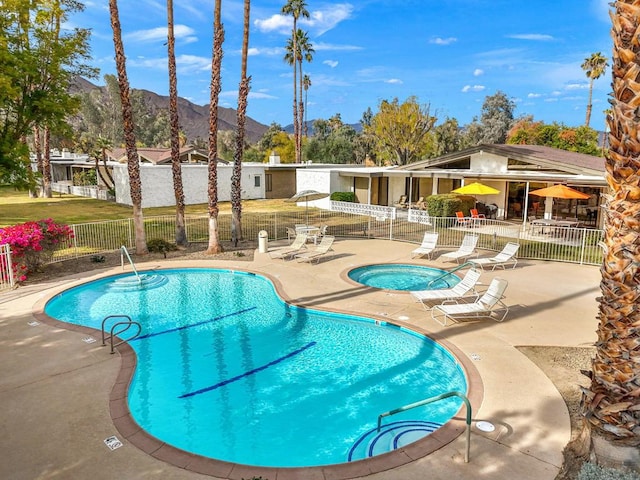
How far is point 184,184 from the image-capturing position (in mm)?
34750

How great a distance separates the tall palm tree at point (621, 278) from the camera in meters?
4.54

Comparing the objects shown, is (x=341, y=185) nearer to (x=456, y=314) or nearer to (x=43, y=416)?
(x=456, y=314)

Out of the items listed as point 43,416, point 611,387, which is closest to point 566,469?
point 611,387

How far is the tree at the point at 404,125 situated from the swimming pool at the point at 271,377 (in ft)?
106

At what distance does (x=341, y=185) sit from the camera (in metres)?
33.8

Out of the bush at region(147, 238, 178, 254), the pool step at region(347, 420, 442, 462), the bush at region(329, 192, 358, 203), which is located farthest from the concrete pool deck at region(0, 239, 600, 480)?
the bush at region(329, 192, 358, 203)

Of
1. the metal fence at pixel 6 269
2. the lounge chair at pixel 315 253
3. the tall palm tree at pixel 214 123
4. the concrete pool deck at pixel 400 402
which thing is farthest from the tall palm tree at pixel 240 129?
the metal fence at pixel 6 269

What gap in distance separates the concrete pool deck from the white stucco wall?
64.1ft

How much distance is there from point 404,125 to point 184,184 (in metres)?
21.5

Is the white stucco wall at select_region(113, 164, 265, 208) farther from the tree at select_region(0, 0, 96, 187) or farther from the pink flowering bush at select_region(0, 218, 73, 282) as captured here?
the pink flowering bush at select_region(0, 218, 73, 282)

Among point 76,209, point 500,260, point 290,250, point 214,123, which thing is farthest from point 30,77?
point 500,260

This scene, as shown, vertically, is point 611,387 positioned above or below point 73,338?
above

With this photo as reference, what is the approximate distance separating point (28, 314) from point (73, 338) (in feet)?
8.11

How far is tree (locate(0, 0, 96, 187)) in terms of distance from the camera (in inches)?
655
